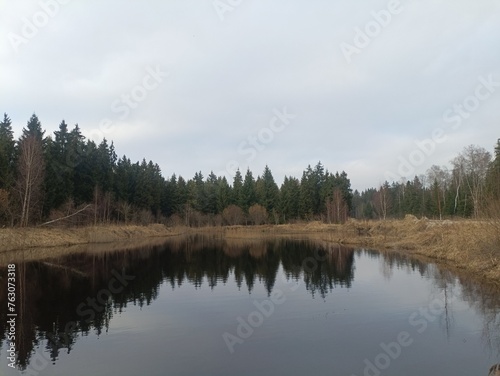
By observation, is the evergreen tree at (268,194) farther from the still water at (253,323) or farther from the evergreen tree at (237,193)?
the still water at (253,323)

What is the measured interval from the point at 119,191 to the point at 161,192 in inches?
758

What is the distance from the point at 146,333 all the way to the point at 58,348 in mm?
2449

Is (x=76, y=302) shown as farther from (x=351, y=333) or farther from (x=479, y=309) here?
(x=479, y=309)

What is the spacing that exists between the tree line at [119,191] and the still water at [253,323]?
2118 cm

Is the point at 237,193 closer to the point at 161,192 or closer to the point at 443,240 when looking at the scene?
the point at 161,192

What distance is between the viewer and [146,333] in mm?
11492

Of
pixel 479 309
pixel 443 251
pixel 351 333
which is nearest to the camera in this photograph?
pixel 351 333

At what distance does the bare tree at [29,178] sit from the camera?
37.4 m

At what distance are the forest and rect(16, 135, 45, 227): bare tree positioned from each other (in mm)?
93

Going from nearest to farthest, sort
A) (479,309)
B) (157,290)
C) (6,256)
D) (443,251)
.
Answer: (479,309) < (157,290) < (443,251) < (6,256)

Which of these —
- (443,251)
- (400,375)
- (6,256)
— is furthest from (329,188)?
(400,375)

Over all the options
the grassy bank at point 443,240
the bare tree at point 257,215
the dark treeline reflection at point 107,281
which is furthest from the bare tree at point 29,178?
the bare tree at point 257,215

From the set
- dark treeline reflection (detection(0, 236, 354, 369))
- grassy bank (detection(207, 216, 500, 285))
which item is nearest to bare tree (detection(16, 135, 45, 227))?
dark treeline reflection (detection(0, 236, 354, 369))
